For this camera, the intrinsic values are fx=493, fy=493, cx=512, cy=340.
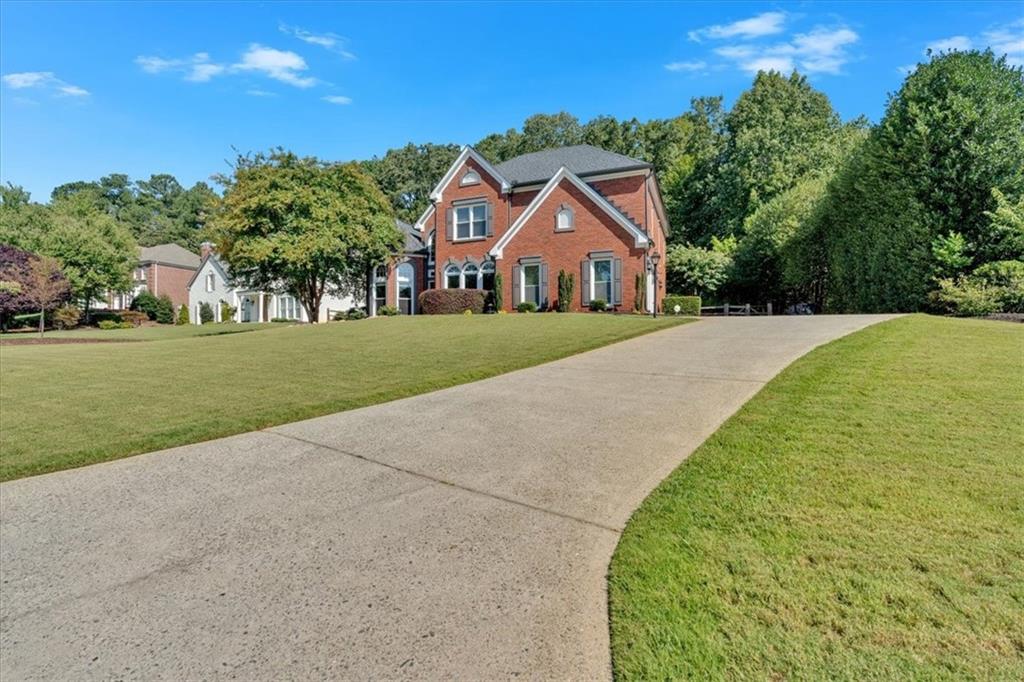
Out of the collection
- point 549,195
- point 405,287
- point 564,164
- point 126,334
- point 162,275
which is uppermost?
point 564,164

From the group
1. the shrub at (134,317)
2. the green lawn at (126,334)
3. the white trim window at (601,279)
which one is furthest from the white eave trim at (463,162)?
the shrub at (134,317)

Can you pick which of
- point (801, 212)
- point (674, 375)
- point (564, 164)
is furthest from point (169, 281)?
point (674, 375)

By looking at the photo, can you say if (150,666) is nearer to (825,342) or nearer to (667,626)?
(667,626)

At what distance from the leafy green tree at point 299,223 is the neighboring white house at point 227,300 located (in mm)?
12851

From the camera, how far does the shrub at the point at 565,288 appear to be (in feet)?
73.3

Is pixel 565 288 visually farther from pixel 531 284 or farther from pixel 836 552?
pixel 836 552

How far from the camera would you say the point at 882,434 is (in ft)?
14.4

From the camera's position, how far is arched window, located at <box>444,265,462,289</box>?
86.6 feet

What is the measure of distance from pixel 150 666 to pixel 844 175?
2660 cm

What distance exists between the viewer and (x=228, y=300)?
39562 millimetres

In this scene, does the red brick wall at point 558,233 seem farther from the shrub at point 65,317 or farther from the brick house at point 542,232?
the shrub at point 65,317

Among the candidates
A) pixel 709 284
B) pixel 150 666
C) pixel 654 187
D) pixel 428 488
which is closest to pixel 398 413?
pixel 428 488

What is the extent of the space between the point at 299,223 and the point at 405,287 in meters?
9.20

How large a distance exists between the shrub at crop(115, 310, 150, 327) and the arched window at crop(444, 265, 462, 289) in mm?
25012
